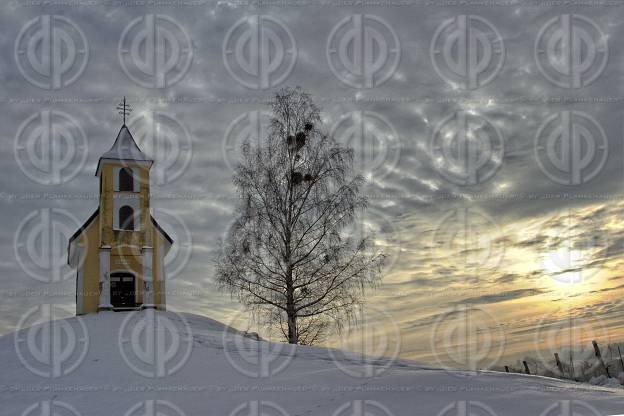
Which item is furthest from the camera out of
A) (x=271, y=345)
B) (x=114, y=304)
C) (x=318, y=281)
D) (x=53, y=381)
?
(x=114, y=304)

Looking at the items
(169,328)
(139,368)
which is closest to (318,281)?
(169,328)

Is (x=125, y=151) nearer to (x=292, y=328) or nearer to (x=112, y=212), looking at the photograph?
(x=112, y=212)

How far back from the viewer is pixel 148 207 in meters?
29.8

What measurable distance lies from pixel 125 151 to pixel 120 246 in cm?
482

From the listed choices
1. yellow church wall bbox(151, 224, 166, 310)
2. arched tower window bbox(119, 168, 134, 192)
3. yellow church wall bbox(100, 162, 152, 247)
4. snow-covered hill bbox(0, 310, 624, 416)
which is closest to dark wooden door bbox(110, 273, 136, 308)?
yellow church wall bbox(151, 224, 166, 310)

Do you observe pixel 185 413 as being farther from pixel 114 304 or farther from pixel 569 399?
pixel 114 304

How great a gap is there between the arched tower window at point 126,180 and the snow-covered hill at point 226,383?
947cm

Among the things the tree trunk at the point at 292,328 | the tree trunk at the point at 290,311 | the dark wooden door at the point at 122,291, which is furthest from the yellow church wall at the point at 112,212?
the tree trunk at the point at 292,328

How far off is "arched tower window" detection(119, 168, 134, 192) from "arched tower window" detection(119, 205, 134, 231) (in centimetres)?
→ 91

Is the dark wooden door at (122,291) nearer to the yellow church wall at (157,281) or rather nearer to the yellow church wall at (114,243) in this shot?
the yellow church wall at (114,243)

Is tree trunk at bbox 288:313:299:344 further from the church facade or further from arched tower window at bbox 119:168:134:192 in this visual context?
arched tower window at bbox 119:168:134:192

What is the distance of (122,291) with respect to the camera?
2873 cm

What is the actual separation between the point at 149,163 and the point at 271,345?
15.7 m

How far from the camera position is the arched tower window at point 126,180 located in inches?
1173
